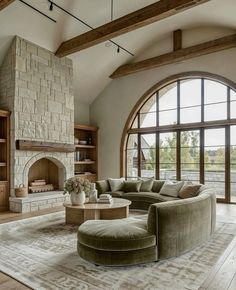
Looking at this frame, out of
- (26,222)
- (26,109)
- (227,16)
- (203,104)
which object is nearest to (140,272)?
(26,222)

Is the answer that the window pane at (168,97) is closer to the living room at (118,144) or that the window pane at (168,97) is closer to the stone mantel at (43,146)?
the living room at (118,144)

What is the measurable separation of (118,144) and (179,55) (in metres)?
3.46

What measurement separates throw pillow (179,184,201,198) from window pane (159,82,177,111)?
131 inches

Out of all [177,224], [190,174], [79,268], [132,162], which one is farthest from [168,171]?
[79,268]

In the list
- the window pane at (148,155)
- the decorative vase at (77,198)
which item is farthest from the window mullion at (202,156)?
the decorative vase at (77,198)

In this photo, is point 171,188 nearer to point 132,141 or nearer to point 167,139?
point 167,139

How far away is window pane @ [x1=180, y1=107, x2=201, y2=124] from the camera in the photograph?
7.38m

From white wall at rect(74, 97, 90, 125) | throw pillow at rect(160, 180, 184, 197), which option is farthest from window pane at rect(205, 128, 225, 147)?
white wall at rect(74, 97, 90, 125)

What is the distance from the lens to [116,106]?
8.86 m

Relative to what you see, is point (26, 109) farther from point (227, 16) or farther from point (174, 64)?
point (227, 16)

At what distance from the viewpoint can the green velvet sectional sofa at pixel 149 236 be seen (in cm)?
282

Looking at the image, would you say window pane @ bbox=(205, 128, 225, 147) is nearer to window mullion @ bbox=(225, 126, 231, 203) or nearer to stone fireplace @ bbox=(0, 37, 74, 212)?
window mullion @ bbox=(225, 126, 231, 203)

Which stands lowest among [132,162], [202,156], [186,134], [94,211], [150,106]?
[94,211]

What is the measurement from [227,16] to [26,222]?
6558 millimetres
